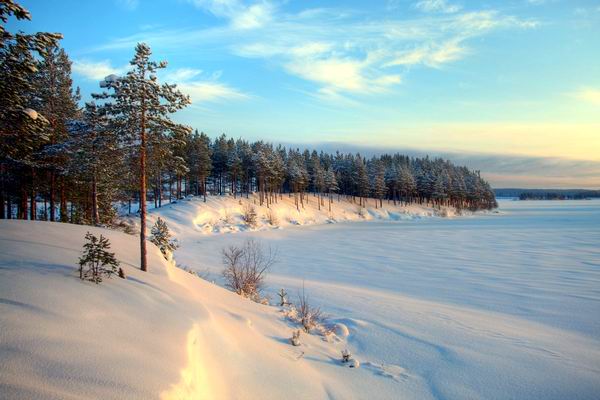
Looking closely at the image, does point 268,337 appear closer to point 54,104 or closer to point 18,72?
point 18,72

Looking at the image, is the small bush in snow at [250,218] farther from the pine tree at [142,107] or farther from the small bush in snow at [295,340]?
the small bush in snow at [295,340]

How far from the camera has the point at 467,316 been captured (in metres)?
10.8

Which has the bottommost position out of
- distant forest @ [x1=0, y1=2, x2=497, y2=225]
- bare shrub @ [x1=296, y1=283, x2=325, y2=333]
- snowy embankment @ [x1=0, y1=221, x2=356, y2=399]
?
bare shrub @ [x1=296, y1=283, x2=325, y2=333]

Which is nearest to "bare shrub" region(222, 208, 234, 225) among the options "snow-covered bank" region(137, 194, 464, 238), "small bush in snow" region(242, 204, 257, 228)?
"snow-covered bank" region(137, 194, 464, 238)

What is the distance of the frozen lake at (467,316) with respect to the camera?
21.3ft

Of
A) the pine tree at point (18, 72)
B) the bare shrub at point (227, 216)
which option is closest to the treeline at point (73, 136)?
the pine tree at point (18, 72)

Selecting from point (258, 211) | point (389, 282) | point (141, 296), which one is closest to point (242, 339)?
point (141, 296)

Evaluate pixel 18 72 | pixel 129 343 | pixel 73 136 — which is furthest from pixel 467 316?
pixel 73 136

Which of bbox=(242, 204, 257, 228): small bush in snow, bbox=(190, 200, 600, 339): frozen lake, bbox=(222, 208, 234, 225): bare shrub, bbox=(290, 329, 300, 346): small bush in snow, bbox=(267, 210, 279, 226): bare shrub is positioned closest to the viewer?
bbox=(290, 329, 300, 346): small bush in snow

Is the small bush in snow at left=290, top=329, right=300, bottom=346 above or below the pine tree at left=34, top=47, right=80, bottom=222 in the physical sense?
below

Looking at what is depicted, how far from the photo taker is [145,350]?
467 centimetres

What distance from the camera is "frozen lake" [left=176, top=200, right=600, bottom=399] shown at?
21.3 feet

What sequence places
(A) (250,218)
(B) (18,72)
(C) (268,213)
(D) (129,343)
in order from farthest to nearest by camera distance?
1. (C) (268,213)
2. (A) (250,218)
3. (B) (18,72)
4. (D) (129,343)

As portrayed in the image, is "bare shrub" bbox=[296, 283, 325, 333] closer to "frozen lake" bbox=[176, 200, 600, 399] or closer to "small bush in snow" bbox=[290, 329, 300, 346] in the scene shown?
"frozen lake" bbox=[176, 200, 600, 399]
